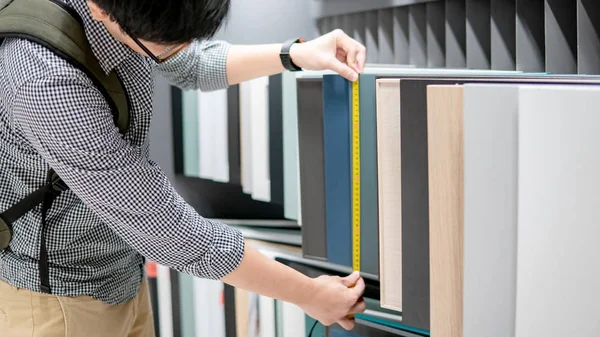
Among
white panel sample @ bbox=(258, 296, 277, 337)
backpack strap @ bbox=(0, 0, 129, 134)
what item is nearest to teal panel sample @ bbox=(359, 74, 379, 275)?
backpack strap @ bbox=(0, 0, 129, 134)

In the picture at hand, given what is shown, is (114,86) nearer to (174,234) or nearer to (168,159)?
(174,234)

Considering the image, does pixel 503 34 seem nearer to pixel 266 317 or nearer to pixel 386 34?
pixel 386 34

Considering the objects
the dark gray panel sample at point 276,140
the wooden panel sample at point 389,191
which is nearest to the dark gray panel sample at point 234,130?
the dark gray panel sample at point 276,140

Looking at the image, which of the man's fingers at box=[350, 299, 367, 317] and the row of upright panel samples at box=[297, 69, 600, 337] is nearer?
A: the row of upright panel samples at box=[297, 69, 600, 337]

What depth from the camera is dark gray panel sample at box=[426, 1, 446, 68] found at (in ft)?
5.59

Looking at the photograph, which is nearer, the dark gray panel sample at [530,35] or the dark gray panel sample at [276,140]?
the dark gray panel sample at [530,35]

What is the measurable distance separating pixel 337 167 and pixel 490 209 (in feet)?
1.43

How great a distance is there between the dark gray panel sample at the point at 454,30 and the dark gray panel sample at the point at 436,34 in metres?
0.07

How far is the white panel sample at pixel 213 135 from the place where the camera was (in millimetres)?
2162

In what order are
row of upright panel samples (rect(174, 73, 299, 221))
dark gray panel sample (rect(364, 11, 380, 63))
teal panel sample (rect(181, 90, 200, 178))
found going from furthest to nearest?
teal panel sample (rect(181, 90, 200, 178))
dark gray panel sample (rect(364, 11, 380, 63))
row of upright panel samples (rect(174, 73, 299, 221))

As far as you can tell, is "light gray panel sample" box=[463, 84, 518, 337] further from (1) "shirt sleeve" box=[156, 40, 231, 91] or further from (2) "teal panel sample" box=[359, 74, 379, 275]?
(1) "shirt sleeve" box=[156, 40, 231, 91]

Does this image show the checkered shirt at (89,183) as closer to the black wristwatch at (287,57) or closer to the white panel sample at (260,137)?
the black wristwatch at (287,57)

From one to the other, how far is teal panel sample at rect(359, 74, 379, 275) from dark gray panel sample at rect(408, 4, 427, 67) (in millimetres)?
656

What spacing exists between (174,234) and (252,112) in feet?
3.60
